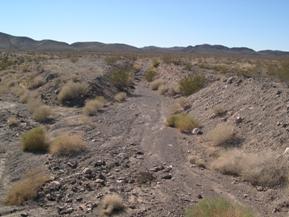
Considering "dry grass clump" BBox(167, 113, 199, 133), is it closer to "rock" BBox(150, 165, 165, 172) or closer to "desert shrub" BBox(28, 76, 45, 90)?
"rock" BBox(150, 165, 165, 172)

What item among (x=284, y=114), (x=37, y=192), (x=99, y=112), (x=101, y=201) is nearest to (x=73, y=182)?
(x=37, y=192)

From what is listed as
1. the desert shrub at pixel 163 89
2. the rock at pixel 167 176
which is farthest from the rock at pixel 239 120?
the desert shrub at pixel 163 89

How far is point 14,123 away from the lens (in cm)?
2475

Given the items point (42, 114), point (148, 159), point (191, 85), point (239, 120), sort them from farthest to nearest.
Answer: point (191, 85)
point (42, 114)
point (239, 120)
point (148, 159)

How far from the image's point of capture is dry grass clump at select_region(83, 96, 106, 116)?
27.7 m

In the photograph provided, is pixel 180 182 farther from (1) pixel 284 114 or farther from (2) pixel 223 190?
(1) pixel 284 114

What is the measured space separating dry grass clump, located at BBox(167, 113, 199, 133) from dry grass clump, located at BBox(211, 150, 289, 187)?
561 centimetres

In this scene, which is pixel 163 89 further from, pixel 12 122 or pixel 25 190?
pixel 25 190

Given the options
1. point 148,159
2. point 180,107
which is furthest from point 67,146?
point 180,107

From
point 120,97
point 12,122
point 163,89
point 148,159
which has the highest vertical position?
point 148,159

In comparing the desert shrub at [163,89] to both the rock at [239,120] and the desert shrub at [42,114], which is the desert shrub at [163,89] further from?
the rock at [239,120]

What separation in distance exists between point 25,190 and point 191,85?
1983cm

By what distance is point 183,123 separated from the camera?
2258 cm

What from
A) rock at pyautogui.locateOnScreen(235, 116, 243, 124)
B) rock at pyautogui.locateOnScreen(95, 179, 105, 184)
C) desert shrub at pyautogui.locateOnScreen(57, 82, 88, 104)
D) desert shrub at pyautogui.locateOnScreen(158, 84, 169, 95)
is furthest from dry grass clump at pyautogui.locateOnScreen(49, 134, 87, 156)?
desert shrub at pyautogui.locateOnScreen(158, 84, 169, 95)
